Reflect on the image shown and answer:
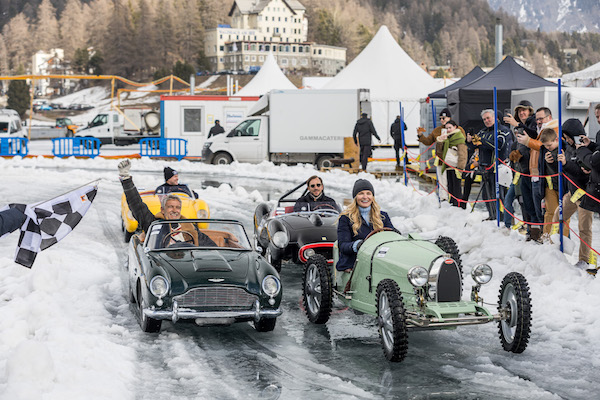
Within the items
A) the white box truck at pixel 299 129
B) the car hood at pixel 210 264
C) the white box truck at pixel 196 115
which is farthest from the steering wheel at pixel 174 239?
the white box truck at pixel 196 115

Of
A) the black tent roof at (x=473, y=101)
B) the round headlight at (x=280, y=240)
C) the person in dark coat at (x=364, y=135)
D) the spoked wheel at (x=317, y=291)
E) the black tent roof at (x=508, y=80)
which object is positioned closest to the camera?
the spoked wheel at (x=317, y=291)

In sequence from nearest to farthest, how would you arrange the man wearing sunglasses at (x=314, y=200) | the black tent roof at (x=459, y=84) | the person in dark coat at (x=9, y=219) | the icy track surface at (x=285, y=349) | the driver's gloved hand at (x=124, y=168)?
1. the person in dark coat at (x=9, y=219)
2. the icy track surface at (x=285, y=349)
3. the driver's gloved hand at (x=124, y=168)
4. the man wearing sunglasses at (x=314, y=200)
5. the black tent roof at (x=459, y=84)

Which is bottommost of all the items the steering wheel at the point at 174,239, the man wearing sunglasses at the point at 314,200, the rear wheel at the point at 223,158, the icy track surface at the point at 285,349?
the icy track surface at the point at 285,349

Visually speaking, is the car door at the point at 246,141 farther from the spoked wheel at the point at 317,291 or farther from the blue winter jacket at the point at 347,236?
the blue winter jacket at the point at 347,236

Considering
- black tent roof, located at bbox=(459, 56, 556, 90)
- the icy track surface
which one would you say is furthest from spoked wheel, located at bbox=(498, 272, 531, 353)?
black tent roof, located at bbox=(459, 56, 556, 90)

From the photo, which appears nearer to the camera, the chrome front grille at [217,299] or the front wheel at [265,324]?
the chrome front grille at [217,299]

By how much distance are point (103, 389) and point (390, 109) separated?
33300 mm

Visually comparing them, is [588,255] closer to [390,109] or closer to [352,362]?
[352,362]

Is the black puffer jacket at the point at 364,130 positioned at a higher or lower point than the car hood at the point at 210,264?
higher

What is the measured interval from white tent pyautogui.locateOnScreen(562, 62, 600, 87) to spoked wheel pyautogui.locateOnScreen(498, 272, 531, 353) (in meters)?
20.7

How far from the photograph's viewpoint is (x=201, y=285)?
7.66 meters

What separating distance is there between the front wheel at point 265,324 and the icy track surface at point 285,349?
3.8 inches

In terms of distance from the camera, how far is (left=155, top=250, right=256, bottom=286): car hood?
780cm

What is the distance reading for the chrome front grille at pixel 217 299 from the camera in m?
7.62
